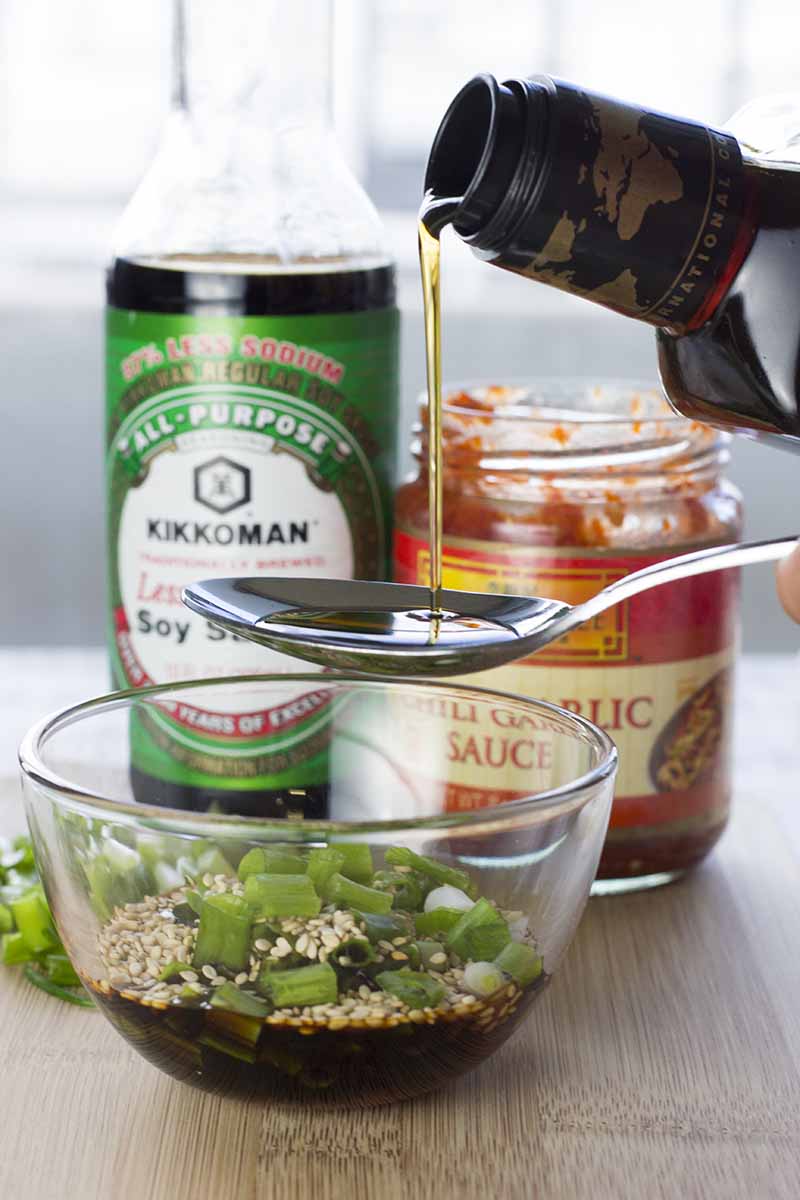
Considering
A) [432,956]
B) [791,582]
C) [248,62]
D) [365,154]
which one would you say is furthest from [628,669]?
[365,154]

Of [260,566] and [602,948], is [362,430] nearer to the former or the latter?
[260,566]

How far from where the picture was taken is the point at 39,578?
2447 mm

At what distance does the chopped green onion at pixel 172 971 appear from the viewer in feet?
2.04

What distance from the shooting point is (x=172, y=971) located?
0.62m

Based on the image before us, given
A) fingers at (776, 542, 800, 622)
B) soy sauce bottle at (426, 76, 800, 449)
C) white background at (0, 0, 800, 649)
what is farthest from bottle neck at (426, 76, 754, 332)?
white background at (0, 0, 800, 649)

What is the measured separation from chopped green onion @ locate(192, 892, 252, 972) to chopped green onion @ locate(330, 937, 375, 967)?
35mm

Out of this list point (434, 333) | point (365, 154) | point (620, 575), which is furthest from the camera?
point (365, 154)

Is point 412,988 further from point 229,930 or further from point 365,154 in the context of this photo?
point 365,154

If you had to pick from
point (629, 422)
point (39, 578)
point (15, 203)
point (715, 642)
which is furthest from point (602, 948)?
point (15, 203)

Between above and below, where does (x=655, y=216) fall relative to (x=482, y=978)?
above

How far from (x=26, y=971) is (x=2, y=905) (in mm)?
48

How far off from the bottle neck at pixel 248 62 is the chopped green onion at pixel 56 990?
0.47 metres

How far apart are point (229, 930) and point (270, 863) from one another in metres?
0.03

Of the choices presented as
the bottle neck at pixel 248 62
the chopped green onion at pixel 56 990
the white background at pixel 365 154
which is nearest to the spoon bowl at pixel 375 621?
the chopped green onion at pixel 56 990
